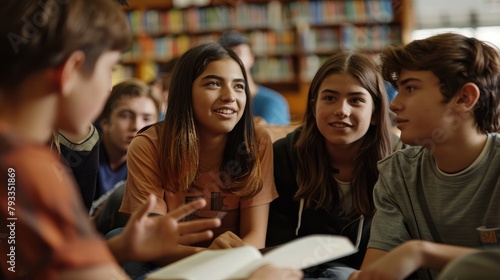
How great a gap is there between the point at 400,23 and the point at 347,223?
158 inches

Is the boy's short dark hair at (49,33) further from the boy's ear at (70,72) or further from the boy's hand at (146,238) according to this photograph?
the boy's hand at (146,238)

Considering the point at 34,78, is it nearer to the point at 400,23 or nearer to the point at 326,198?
the point at 326,198

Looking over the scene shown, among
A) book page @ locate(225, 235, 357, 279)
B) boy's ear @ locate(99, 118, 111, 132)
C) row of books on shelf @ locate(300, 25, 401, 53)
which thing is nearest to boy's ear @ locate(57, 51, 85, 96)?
book page @ locate(225, 235, 357, 279)

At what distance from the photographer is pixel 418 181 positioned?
52.6 inches

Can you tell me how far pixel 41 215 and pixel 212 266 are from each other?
0.31m

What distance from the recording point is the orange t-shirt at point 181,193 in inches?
59.1

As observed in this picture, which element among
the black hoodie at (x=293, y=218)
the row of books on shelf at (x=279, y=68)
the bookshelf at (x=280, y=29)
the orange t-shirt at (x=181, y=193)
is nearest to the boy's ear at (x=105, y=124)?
the orange t-shirt at (x=181, y=193)

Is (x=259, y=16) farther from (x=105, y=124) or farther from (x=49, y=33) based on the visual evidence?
(x=49, y=33)

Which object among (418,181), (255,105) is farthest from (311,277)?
(255,105)

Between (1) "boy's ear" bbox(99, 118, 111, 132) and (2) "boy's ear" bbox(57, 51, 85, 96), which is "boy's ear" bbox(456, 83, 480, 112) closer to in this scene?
(2) "boy's ear" bbox(57, 51, 85, 96)

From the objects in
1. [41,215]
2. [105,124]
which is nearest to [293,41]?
[105,124]

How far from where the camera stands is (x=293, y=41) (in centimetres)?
538

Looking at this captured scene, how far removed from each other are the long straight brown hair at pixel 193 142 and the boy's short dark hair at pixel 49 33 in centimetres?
72

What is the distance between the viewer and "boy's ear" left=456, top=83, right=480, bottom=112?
1285mm
